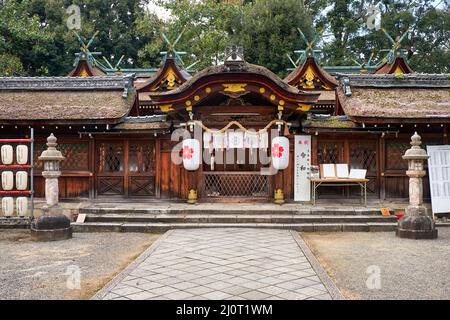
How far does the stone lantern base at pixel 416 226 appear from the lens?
10.5 metres

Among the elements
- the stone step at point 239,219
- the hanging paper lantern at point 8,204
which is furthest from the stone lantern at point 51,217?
the stone step at point 239,219

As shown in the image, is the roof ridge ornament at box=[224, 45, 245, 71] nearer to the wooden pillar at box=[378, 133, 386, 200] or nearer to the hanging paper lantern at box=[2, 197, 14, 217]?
the wooden pillar at box=[378, 133, 386, 200]

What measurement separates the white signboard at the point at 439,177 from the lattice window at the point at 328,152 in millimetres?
2785

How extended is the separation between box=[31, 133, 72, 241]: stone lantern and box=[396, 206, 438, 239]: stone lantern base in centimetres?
839

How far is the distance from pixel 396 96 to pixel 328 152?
3182mm

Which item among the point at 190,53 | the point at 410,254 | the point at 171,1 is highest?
the point at 171,1

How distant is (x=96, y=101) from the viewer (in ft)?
49.0

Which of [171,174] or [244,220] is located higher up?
[171,174]

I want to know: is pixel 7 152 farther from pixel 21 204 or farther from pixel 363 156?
pixel 363 156

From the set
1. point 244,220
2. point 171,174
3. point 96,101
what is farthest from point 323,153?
point 96,101

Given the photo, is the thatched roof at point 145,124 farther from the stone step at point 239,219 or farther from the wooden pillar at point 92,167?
the stone step at point 239,219

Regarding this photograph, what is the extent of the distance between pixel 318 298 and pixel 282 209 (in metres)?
6.58

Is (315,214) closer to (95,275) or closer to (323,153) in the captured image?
(323,153)

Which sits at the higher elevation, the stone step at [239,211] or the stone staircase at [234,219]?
the stone step at [239,211]
